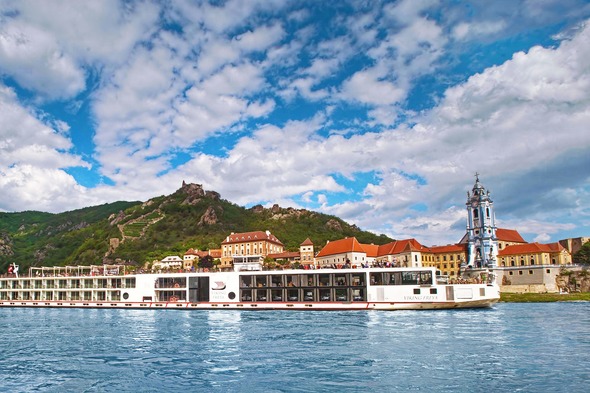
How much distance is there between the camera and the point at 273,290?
60969mm

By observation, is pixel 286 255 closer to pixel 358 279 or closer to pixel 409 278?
pixel 358 279

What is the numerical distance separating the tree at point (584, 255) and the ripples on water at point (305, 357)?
77288 millimetres

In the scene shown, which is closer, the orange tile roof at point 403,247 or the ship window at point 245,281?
the ship window at point 245,281

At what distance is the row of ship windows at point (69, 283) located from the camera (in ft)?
231

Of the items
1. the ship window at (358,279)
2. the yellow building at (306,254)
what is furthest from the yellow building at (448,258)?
the ship window at (358,279)

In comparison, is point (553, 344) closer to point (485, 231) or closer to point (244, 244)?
point (485, 231)

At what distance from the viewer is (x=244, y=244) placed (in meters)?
147

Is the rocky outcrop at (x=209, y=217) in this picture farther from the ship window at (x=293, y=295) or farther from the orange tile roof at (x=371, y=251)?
the ship window at (x=293, y=295)

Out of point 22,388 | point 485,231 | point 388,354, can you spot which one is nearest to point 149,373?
point 22,388

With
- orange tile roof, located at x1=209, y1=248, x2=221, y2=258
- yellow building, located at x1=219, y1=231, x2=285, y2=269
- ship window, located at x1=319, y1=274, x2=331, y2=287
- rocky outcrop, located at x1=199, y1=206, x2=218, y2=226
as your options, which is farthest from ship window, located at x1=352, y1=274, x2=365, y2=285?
rocky outcrop, located at x1=199, y1=206, x2=218, y2=226

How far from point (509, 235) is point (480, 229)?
1609 cm

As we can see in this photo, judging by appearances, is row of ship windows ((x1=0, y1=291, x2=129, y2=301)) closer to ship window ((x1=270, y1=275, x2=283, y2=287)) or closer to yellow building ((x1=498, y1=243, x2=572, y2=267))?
ship window ((x1=270, y1=275, x2=283, y2=287))

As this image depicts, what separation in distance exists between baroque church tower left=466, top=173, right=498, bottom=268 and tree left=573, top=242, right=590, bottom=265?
60.7 ft

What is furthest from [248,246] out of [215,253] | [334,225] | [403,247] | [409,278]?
[409,278]
